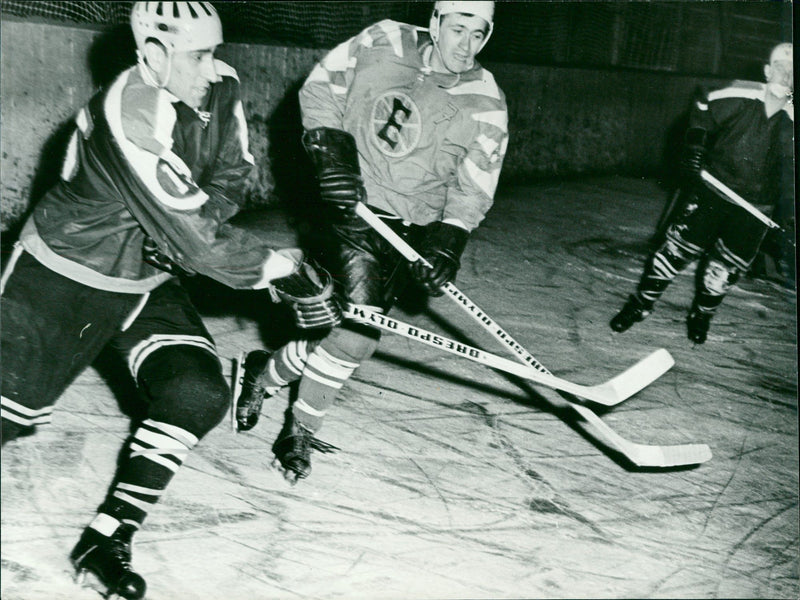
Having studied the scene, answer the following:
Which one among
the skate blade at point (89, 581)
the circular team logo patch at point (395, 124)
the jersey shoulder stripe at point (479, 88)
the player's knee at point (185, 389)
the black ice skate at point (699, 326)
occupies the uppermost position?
the jersey shoulder stripe at point (479, 88)

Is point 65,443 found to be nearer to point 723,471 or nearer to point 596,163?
point 723,471

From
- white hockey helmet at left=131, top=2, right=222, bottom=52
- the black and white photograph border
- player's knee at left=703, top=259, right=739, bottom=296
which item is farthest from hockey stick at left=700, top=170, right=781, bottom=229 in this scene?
white hockey helmet at left=131, top=2, right=222, bottom=52


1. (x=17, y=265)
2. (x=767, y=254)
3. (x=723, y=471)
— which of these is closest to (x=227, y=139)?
(x=17, y=265)

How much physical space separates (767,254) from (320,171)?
17.1 feet

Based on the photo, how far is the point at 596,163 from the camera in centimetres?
980

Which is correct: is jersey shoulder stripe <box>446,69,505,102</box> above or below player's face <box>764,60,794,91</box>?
above

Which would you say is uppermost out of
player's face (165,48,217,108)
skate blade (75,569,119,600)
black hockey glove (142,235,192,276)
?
player's face (165,48,217,108)

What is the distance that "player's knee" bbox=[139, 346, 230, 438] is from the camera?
227cm

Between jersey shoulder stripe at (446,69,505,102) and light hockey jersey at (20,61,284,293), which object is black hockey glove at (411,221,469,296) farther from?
light hockey jersey at (20,61,284,293)

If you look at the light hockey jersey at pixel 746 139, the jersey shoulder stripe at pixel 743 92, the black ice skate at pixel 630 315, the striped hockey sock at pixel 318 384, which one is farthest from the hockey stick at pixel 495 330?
the jersey shoulder stripe at pixel 743 92

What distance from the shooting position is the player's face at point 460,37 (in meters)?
2.89

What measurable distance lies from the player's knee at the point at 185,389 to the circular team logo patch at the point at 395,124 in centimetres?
116

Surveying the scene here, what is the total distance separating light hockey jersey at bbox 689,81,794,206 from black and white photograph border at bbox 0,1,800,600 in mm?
1006

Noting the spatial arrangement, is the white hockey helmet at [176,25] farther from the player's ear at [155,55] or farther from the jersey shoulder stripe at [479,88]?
the jersey shoulder stripe at [479,88]
